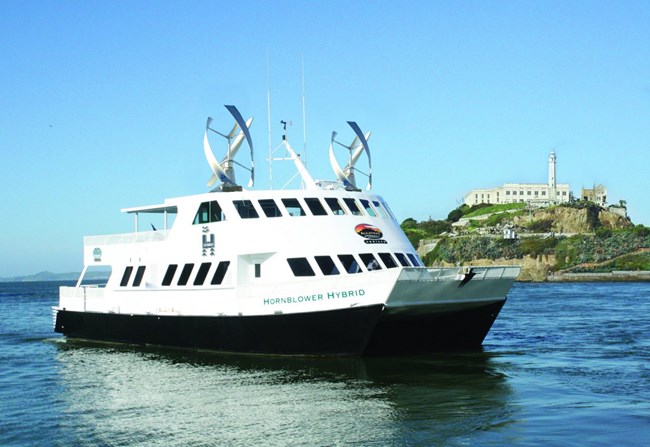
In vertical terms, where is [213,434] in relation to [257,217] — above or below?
below

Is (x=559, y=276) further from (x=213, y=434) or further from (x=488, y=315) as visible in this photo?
(x=213, y=434)

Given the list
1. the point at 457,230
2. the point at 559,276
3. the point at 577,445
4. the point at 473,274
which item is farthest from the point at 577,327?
the point at 457,230

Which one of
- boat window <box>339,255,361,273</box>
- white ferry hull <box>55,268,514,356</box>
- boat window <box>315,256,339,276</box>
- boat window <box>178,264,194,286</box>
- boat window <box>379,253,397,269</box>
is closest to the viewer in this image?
white ferry hull <box>55,268,514,356</box>

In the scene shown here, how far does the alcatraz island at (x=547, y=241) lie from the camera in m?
123

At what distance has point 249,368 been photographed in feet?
68.2

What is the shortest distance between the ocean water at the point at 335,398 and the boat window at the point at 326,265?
7.73ft

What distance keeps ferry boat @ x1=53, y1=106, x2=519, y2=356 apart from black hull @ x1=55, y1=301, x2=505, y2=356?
34mm

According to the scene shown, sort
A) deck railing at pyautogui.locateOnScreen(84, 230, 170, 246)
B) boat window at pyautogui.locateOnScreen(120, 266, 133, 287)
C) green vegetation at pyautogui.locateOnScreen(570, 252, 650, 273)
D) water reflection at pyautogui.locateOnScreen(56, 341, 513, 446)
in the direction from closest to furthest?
water reflection at pyautogui.locateOnScreen(56, 341, 513, 446)
deck railing at pyautogui.locateOnScreen(84, 230, 170, 246)
boat window at pyautogui.locateOnScreen(120, 266, 133, 287)
green vegetation at pyautogui.locateOnScreen(570, 252, 650, 273)

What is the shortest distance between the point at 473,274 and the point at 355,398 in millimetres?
5487

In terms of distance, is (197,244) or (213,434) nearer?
(213,434)

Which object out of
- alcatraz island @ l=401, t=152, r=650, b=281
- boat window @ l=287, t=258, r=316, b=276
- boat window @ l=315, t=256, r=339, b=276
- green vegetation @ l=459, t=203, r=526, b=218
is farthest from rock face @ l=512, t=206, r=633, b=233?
boat window @ l=287, t=258, r=316, b=276

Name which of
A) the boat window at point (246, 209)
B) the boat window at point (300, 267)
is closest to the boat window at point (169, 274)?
the boat window at point (246, 209)

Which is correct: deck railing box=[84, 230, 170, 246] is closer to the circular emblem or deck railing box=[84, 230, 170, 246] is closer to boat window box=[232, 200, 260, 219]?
boat window box=[232, 200, 260, 219]

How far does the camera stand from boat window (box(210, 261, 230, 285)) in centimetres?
2300
